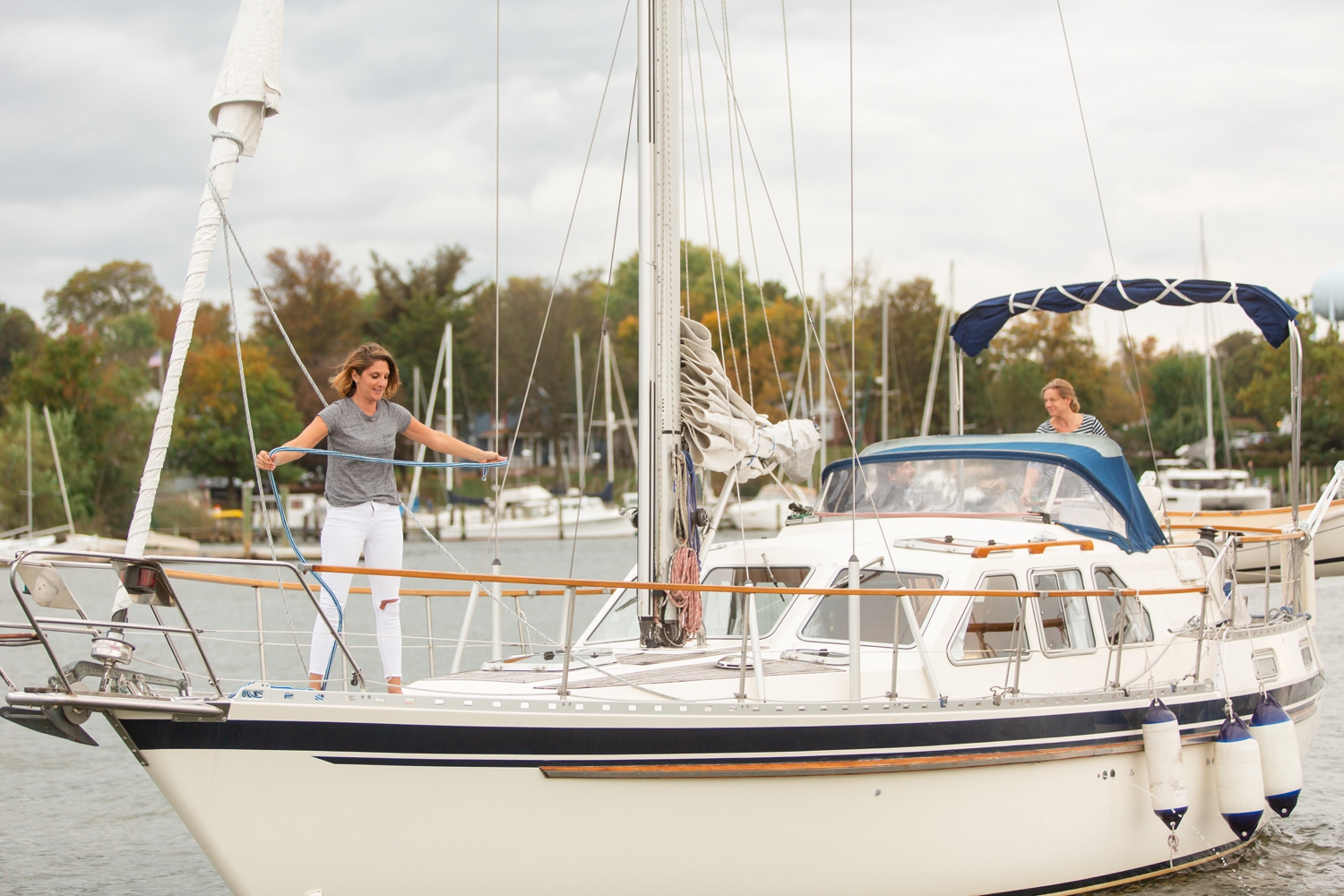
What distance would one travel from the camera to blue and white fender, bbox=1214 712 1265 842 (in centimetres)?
784

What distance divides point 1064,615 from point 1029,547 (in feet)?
1.76

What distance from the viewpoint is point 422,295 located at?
6600 centimetres

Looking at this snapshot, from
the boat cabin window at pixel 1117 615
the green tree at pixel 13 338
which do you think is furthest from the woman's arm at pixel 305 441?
the green tree at pixel 13 338

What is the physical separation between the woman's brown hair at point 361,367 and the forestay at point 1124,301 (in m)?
5.83

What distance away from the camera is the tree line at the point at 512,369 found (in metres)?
47.7

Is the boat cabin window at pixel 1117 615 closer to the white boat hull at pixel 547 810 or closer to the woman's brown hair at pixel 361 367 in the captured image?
the white boat hull at pixel 547 810

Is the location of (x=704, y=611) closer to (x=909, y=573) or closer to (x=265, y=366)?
(x=909, y=573)

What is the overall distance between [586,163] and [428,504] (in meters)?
48.1

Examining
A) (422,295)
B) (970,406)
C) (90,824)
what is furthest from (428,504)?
(90,824)

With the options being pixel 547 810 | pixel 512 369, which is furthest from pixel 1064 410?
pixel 512 369

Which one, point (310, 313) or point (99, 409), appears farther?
point (310, 313)

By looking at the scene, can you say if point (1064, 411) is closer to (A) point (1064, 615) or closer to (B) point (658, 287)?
(A) point (1064, 615)

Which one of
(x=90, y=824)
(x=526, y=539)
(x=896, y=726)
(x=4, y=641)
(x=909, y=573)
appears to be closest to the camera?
(x=4, y=641)

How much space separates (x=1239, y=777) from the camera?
786 centimetres
